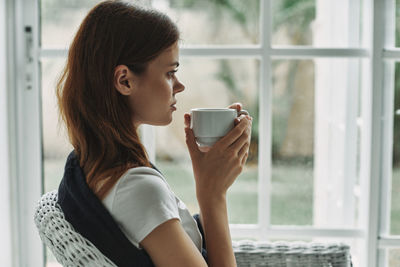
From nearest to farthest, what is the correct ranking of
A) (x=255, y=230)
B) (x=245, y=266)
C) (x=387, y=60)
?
(x=245, y=266) < (x=387, y=60) < (x=255, y=230)

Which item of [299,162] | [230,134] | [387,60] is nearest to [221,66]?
[299,162]

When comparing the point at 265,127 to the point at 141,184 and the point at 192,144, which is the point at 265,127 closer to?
the point at 192,144

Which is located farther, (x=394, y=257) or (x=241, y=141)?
(x=394, y=257)

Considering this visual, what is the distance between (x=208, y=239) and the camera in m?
1.05

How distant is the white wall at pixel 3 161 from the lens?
5.30 ft

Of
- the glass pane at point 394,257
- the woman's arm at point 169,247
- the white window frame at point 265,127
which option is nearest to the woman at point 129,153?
the woman's arm at point 169,247

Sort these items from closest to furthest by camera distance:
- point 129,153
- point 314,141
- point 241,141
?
point 129,153, point 241,141, point 314,141

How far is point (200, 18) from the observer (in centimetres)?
168

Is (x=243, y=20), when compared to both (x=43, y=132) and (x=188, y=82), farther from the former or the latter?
(x=43, y=132)

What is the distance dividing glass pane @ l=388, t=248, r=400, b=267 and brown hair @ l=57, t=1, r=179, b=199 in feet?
3.87

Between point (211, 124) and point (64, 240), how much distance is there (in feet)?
1.32

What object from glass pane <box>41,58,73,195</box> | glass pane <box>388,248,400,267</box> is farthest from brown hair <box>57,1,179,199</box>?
glass pane <box>388,248,400,267</box>

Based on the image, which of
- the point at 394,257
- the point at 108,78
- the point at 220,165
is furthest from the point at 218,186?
the point at 394,257

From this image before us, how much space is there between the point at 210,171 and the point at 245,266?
40cm
